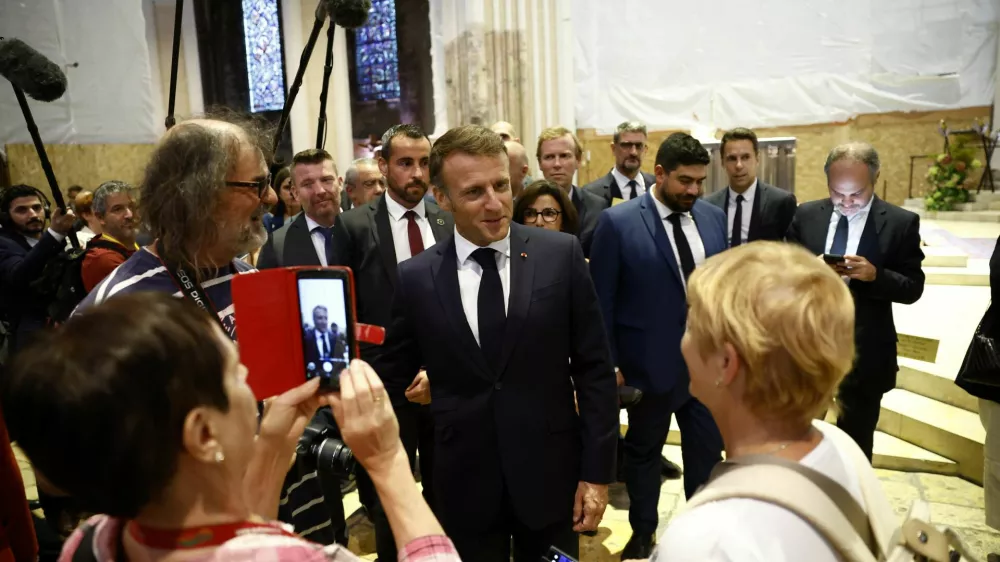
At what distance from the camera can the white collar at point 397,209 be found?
2990 mm

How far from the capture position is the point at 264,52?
41.5 feet

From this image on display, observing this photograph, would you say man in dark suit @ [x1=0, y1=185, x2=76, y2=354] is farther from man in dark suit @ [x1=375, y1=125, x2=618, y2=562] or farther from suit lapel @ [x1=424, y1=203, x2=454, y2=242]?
man in dark suit @ [x1=375, y1=125, x2=618, y2=562]

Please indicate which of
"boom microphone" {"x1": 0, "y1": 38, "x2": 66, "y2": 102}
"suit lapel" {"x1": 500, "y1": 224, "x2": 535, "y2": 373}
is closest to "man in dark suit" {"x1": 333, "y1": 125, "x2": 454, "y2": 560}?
"suit lapel" {"x1": 500, "y1": 224, "x2": 535, "y2": 373}

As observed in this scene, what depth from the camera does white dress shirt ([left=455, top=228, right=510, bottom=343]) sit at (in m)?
1.84

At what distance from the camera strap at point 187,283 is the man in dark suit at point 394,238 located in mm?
1369

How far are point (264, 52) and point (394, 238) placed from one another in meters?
11.3

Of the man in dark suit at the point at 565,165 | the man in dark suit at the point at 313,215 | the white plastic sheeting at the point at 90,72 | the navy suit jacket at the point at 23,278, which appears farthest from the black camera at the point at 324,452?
the white plastic sheeting at the point at 90,72

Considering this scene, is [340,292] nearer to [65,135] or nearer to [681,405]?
[681,405]

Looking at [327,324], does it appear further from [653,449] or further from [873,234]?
[873,234]

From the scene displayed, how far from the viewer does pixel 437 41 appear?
37.2 ft

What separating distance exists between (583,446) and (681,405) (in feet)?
3.77

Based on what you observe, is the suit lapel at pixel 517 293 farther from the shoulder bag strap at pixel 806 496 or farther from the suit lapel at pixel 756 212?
the suit lapel at pixel 756 212

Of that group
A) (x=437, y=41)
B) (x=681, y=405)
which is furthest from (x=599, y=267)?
(x=437, y=41)

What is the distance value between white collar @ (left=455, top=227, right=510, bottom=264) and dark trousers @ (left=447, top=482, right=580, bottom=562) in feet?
2.20
